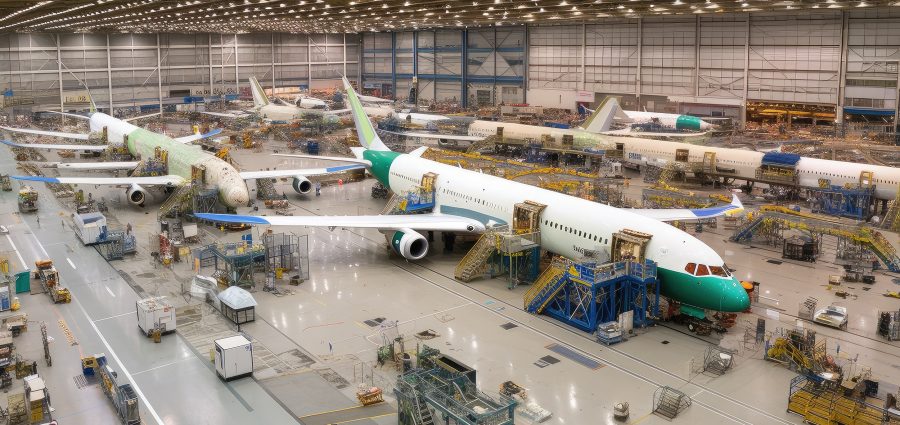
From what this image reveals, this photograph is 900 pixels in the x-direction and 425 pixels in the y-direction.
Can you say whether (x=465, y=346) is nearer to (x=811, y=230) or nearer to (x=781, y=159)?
(x=811, y=230)

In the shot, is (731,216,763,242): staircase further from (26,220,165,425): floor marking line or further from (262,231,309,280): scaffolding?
(26,220,165,425): floor marking line

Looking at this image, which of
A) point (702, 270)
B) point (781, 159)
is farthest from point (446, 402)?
point (781, 159)

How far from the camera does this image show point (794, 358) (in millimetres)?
22859

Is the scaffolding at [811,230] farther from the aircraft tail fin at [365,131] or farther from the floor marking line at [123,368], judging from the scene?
the floor marking line at [123,368]

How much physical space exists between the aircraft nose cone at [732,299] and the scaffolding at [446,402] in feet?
32.4

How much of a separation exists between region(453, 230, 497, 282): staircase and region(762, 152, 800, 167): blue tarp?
27.1 meters

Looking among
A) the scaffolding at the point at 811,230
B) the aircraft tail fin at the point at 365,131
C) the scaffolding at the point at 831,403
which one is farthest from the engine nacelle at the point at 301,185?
the scaffolding at the point at 831,403

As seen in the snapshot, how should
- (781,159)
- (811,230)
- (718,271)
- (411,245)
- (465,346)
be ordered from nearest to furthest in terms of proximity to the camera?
(465,346)
(718,271)
(411,245)
(811,230)
(781,159)

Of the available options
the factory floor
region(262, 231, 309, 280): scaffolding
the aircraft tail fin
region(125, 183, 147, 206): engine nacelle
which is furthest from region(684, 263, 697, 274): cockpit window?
region(125, 183, 147, 206): engine nacelle

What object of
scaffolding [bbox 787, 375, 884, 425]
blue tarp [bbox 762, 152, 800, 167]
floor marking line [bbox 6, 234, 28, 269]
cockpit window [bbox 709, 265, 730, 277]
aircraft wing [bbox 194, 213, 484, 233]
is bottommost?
scaffolding [bbox 787, 375, 884, 425]

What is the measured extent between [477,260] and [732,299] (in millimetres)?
11086

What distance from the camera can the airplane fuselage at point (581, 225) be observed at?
24781 millimetres

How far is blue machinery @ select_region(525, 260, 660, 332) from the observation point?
2522cm

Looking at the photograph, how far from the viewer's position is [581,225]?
28.8 meters
